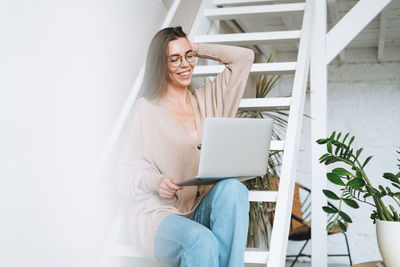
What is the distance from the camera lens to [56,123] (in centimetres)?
170

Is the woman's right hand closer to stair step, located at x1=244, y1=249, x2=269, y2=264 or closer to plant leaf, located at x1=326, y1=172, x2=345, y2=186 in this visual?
Result: stair step, located at x1=244, y1=249, x2=269, y2=264

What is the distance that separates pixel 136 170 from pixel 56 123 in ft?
1.15

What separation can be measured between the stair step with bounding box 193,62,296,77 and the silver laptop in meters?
0.87

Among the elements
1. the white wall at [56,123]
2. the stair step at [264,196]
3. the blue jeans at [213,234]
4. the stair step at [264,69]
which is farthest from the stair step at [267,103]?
the blue jeans at [213,234]

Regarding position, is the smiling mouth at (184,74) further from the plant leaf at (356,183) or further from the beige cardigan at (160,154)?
the plant leaf at (356,183)

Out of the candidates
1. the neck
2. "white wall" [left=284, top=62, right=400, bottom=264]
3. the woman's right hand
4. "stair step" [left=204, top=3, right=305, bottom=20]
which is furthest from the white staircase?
"white wall" [left=284, top=62, right=400, bottom=264]

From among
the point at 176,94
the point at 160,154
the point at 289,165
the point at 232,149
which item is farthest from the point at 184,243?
the point at 176,94

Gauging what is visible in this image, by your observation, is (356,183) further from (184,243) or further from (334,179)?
(184,243)

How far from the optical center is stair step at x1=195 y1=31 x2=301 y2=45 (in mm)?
2637

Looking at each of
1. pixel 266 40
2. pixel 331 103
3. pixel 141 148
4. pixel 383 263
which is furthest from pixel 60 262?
pixel 331 103

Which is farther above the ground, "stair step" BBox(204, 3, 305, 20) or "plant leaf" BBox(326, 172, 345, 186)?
"stair step" BBox(204, 3, 305, 20)

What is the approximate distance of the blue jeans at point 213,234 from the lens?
146 centimetres

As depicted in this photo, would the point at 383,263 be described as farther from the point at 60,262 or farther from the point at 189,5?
the point at 189,5

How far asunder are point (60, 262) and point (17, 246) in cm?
26
